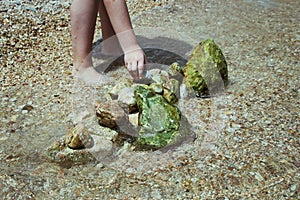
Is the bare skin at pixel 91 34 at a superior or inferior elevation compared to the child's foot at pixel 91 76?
superior

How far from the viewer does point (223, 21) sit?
2740 mm

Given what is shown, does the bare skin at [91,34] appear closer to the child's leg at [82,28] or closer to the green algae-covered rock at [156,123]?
the child's leg at [82,28]

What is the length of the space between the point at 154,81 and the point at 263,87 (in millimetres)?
508

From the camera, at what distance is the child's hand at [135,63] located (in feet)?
6.61

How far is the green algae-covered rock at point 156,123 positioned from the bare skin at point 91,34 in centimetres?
34

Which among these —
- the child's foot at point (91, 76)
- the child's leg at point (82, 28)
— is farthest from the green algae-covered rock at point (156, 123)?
the child's leg at point (82, 28)

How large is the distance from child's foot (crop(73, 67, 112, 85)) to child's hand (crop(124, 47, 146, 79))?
167 millimetres

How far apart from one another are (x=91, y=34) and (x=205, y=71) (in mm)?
605

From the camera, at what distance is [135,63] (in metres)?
2.02

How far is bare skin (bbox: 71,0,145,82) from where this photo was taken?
6.77 feet

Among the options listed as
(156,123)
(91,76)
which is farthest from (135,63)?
(156,123)

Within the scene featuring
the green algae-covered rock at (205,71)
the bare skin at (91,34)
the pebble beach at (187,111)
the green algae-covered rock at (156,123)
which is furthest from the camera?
the bare skin at (91,34)

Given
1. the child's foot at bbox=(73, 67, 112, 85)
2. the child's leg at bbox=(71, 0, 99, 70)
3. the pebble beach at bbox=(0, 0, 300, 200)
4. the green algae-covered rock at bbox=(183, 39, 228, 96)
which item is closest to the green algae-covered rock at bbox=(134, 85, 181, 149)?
the pebble beach at bbox=(0, 0, 300, 200)

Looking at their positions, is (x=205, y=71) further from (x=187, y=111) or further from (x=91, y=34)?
(x=91, y=34)
